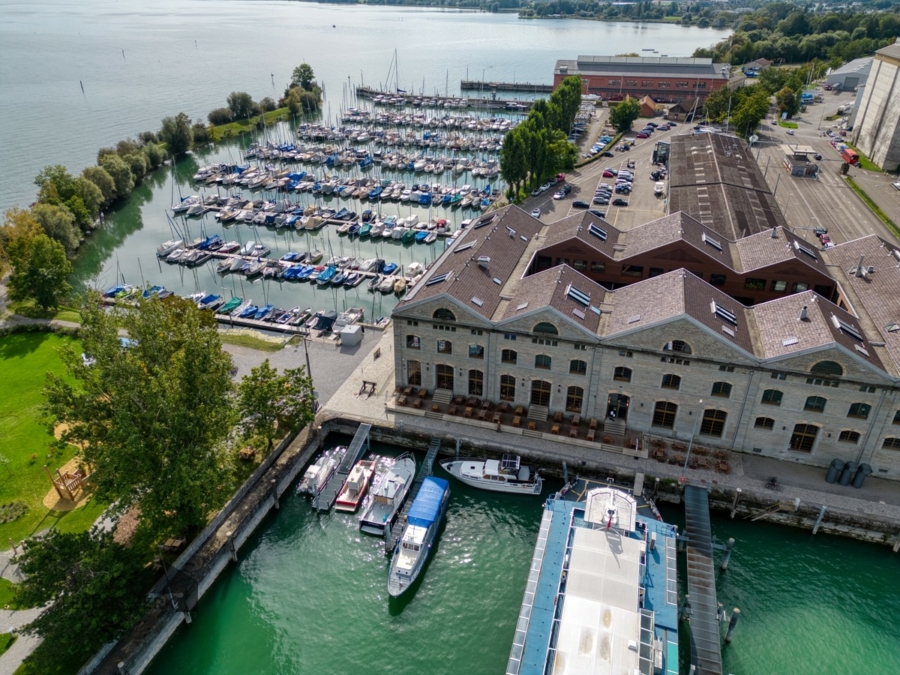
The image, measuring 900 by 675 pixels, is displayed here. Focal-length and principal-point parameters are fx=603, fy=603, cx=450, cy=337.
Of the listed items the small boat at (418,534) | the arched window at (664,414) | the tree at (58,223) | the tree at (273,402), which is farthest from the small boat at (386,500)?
the tree at (58,223)

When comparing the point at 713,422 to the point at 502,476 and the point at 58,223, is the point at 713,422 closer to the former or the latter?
the point at 502,476

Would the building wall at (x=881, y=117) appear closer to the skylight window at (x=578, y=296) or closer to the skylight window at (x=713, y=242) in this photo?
the skylight window at (x=713, y=242)

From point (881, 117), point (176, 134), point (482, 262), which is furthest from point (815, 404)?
point (176, 134)

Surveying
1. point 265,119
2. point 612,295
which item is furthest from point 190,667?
point 265,119

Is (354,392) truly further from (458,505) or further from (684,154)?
(684,154)

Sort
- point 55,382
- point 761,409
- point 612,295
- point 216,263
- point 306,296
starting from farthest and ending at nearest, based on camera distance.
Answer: point 216,263, point 306,296, point 612,295, point 761,409, point 55,382

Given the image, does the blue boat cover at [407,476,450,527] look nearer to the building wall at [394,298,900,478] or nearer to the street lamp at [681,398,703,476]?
the building wall at [394,298,900,478]
